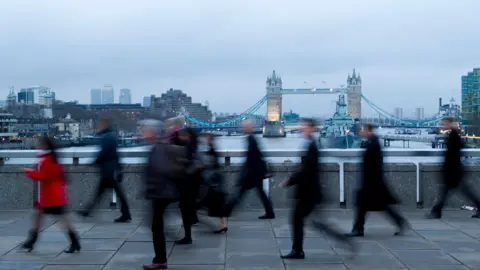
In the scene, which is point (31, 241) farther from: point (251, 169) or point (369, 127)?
point (369, 127)

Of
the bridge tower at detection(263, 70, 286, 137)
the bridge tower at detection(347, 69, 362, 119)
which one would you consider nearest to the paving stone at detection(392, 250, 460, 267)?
the bridge tower at detection(263, 70, 286, 137)

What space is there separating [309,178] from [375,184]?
151cm

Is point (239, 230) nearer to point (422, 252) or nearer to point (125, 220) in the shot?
point (125, 220)

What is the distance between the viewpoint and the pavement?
700 cm

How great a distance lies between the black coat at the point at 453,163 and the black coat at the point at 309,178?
3.23 meters

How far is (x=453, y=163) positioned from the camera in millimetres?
9438

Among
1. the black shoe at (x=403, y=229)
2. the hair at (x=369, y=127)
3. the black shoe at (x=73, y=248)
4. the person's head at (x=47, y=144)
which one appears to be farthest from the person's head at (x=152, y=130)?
the black shoe at (x=403, y=229)

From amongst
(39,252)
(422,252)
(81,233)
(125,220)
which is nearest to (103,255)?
(39,252)

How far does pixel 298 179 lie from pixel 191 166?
5.32ft

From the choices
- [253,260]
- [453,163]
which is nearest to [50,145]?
[253,260]

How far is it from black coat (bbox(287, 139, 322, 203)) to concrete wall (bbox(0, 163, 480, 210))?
387 cm

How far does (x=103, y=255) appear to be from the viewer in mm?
7465

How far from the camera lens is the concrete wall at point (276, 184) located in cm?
1096

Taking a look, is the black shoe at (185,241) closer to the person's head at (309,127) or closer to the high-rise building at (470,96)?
the person's head at (309,127)
